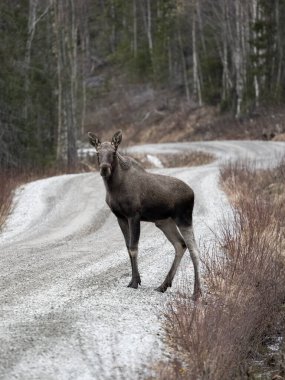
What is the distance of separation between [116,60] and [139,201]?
53.6 meters

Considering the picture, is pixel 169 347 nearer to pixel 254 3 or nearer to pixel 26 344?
pixel 26 344

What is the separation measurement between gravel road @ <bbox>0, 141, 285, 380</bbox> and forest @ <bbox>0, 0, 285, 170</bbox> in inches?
335

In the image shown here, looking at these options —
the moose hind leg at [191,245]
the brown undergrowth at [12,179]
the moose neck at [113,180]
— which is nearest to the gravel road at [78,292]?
the brown undergrowth at [12,179]

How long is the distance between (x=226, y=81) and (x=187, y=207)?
37.9 metres

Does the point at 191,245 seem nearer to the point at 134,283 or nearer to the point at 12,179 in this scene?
the point at 134,283

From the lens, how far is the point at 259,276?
816 cm

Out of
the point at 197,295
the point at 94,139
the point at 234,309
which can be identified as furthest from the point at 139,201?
the point at 234,309

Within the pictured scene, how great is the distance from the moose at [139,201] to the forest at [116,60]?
50.2ft

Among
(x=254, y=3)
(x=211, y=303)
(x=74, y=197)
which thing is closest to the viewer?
(x=211, y=303)

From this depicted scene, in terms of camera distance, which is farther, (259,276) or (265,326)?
(259,276)

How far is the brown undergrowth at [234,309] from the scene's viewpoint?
5.67 meters

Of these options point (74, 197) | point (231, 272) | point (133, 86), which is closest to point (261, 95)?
point (133, 86)

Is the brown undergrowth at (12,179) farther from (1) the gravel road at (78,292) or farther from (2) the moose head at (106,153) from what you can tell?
(2) the moose head at (106,153)

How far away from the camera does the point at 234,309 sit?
275 inches
